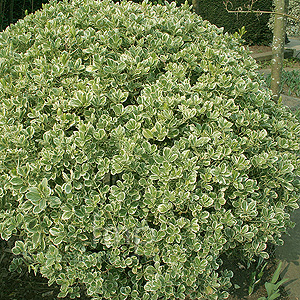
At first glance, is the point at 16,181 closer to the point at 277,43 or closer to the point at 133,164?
the point at 133,164

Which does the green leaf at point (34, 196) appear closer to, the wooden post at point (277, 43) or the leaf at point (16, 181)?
the leaf at point (16, 181)

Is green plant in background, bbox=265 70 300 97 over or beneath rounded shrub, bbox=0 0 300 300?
over

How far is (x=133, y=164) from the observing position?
6.63 feet

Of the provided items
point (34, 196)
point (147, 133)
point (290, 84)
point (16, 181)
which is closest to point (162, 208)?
point (147, 133)

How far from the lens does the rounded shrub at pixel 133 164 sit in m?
1.99

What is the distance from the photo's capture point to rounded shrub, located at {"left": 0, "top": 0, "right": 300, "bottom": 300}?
1.99m

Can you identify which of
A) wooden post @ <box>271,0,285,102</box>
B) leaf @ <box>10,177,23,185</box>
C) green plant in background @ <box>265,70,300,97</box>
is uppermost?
green plant in background @ <box>265,70,300,97</box>

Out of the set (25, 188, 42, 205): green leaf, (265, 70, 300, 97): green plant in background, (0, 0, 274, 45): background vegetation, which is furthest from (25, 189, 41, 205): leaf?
(0, 0, 274, 45): background vegetation

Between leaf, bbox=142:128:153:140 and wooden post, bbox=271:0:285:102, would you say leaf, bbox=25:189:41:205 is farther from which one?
wooden post, bbox=271:0:285:102

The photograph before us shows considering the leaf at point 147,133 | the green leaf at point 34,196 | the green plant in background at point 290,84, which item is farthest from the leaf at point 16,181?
the green plant in background at point 290,84

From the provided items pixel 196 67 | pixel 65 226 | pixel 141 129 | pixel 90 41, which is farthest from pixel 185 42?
pixel 65 226

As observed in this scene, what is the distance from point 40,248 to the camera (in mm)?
2008

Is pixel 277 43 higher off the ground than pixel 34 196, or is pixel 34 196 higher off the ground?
pixel 277 43

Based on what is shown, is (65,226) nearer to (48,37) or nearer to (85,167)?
(85,167)
